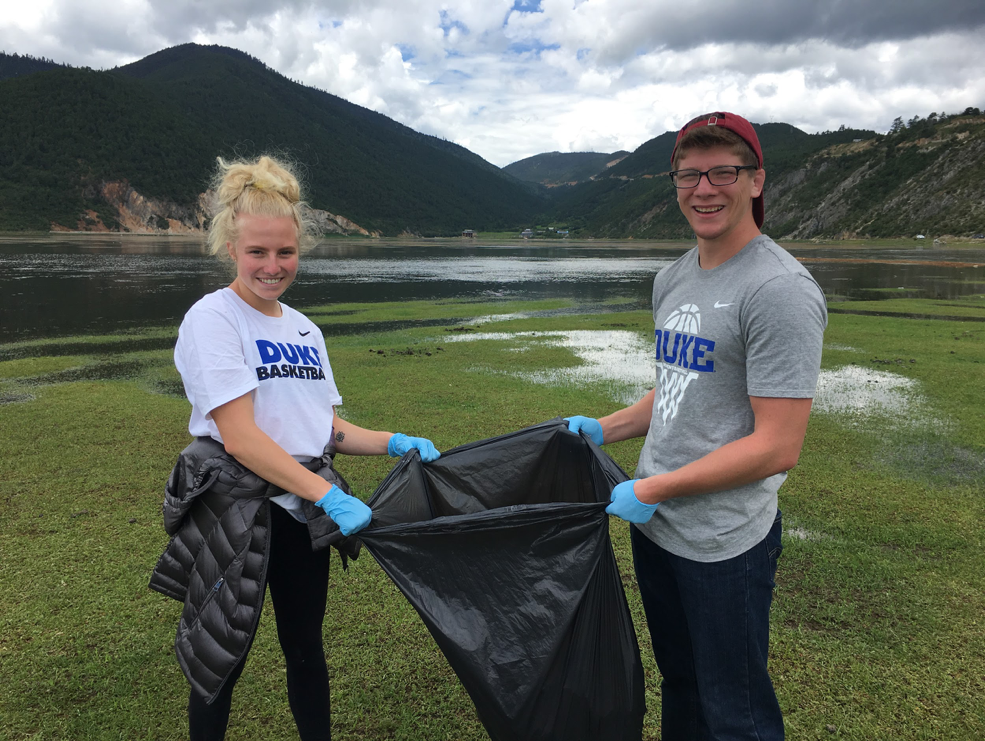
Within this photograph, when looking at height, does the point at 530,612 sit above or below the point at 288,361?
below

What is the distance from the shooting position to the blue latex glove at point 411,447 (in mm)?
2436

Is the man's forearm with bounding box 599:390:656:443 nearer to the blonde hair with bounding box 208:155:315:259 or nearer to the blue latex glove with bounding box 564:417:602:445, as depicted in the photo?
the blue latex glove with bounding box 564:417:602:445

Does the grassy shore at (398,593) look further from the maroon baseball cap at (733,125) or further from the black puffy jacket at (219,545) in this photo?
the maroon baseball cap at (733,125)

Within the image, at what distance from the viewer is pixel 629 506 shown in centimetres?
187

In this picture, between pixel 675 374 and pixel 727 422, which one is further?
pixel 675 374

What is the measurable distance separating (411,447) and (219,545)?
31.3 inches

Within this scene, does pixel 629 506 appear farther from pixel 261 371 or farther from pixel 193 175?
pixel 193 175

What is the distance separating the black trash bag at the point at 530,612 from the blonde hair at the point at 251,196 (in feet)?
3.78

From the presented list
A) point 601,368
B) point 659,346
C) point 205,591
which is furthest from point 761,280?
point 601,368

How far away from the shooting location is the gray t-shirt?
5.34 ft

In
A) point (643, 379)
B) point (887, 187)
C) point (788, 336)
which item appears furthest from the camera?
point (887, 187)

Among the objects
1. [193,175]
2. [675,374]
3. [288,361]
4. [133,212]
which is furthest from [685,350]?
[193,175]

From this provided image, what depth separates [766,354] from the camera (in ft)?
5.41

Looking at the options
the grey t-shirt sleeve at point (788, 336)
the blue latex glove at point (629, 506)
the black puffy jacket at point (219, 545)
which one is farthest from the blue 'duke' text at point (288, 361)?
the grey t-shirt sleeve at point (788, 336)
